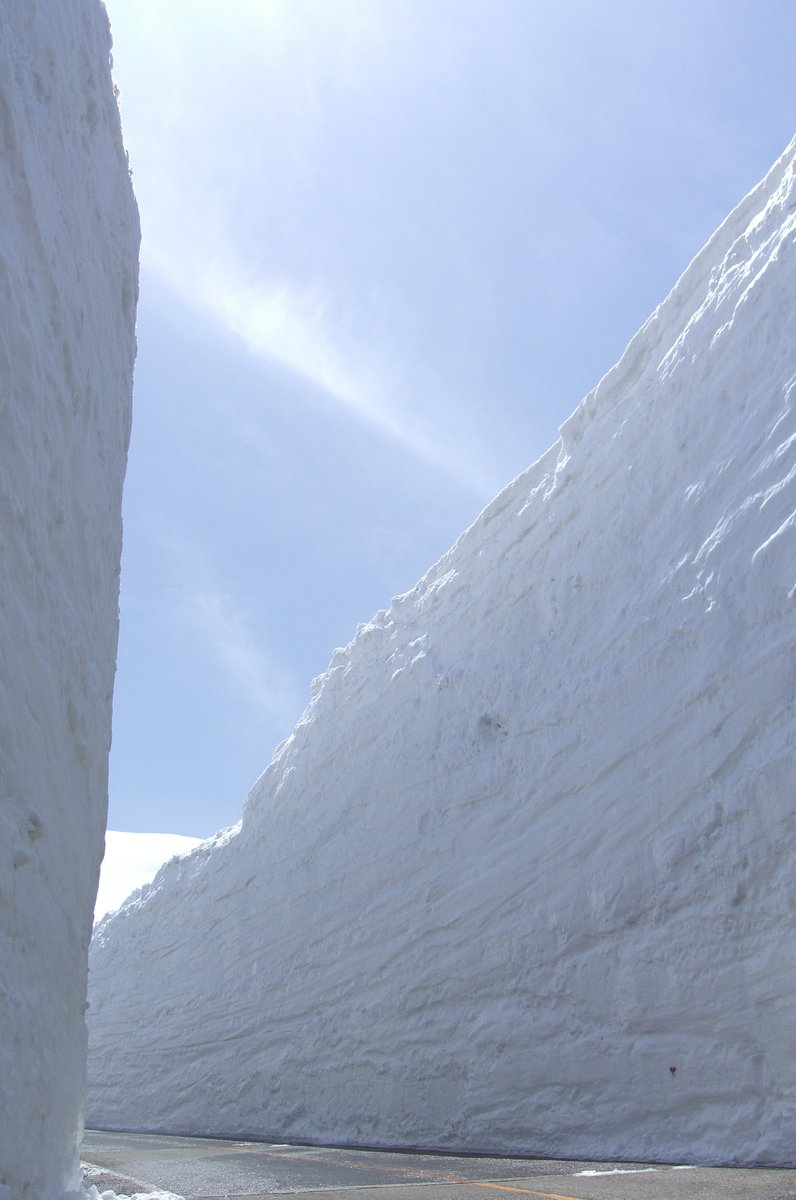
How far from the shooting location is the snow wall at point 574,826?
26.6 feet

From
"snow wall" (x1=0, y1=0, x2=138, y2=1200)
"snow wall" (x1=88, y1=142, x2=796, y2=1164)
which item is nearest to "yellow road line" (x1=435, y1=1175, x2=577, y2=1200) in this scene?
"snow wall" (x1=88, y1=142, x2=796, y2=1164)

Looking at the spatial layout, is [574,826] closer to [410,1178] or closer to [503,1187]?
[410,1178]

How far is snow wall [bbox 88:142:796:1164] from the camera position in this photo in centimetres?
812

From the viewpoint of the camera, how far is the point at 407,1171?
7.20 metres

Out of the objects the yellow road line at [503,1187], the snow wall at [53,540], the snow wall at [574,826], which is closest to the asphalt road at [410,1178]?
the yellow road line at [503,1187]

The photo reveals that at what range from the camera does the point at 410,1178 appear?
6594 millimetres

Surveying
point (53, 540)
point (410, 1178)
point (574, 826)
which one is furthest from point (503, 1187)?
point (53, 540)

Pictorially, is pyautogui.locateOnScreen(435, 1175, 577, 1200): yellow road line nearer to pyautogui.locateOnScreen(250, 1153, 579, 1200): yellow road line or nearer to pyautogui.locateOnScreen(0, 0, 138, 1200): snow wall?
pyautogui.locateOnScreen(250, 1153, 579, 1200): yellow road line

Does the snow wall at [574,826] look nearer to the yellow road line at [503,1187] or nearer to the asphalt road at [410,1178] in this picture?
the asphalt road at [410,1178]

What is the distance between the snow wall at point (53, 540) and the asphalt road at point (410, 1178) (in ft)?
6.89

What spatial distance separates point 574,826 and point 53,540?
696 cm

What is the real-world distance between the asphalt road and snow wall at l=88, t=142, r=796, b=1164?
3.03 ft

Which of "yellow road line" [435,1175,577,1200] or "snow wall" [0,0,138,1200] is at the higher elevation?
"snow wall" [0,0,138,1200]

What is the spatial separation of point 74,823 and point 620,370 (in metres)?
9.34
